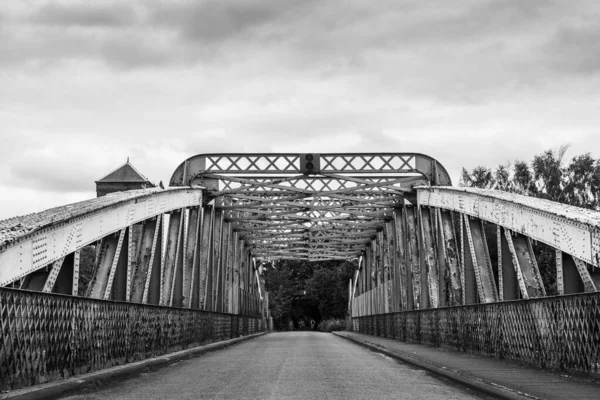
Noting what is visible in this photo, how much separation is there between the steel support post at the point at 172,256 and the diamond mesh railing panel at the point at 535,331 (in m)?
8.19

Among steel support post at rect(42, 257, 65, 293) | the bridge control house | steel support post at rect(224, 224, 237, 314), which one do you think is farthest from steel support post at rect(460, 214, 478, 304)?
the bridge control house

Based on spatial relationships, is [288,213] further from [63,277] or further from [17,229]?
[17,229]

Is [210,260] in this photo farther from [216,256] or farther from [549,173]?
[549,173]

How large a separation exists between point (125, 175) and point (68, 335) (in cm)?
7303

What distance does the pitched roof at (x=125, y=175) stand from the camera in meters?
80.0

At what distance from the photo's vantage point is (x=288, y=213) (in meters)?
37.2

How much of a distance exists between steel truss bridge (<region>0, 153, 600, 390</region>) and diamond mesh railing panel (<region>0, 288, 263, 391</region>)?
24mm

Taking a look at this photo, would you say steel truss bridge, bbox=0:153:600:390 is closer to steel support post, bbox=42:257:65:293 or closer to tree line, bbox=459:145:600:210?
steel support post, bbox=42:257:65:293

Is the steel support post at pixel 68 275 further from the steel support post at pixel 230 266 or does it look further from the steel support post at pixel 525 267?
the steel support post at pixel 230 266

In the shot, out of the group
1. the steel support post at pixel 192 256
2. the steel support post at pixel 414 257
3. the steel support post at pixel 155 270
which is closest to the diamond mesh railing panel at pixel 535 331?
the steel support post at pixel 155 270

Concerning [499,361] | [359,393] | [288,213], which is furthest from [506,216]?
[288,213]

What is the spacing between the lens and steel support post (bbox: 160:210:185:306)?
73.7ft

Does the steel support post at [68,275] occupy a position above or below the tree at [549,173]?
below

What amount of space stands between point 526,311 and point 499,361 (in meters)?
1.66
